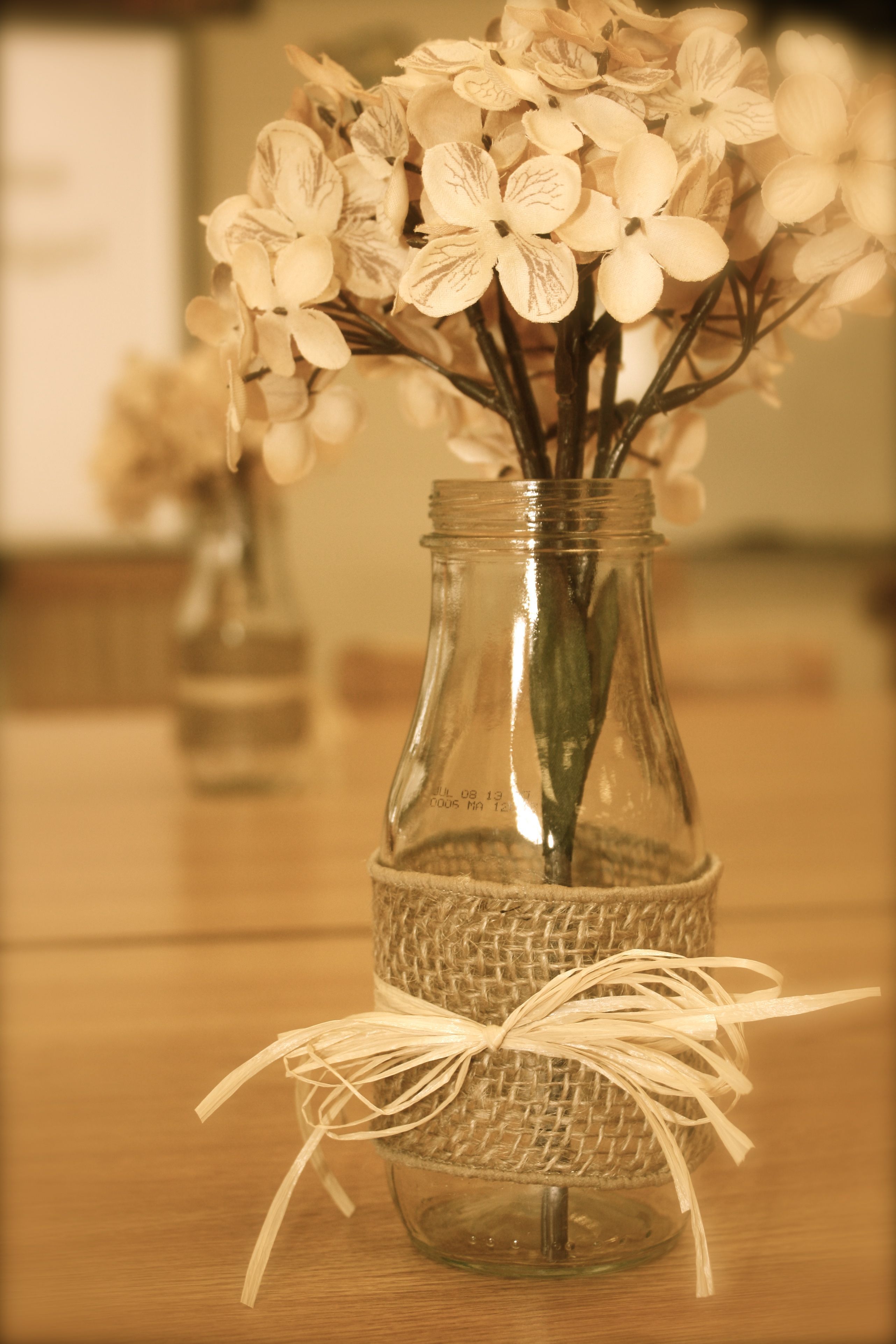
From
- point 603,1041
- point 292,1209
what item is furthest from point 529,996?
point 292,1209

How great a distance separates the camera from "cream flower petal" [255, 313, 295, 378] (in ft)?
1.36

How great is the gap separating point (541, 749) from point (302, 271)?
6.5 inches

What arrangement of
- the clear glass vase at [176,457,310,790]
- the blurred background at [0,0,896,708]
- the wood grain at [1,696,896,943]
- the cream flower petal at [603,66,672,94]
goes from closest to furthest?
the cream flower petal at [603,66,672,94], the wood grain at [1,696,896,943], the clear glass vase at [176,457,310,790], the blurred background at [0,0,896,708]

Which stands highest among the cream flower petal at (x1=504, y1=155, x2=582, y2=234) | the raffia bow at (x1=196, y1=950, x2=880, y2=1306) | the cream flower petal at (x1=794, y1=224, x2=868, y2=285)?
the cream flower petal at (x1=504, y1=155, x2=582, y2=234)

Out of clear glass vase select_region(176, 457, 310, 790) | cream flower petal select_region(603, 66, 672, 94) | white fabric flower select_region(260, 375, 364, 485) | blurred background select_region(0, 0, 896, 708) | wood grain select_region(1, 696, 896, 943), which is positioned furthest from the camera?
blurred background select_region(0, 0, 896, 708)

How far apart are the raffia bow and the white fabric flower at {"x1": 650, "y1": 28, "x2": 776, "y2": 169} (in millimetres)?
238

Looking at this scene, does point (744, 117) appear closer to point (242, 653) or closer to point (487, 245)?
point (487, 245)

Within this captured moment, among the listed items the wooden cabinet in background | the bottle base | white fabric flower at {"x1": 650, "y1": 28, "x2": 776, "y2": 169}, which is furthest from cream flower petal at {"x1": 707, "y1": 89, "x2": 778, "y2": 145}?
the wooden cabinet in background

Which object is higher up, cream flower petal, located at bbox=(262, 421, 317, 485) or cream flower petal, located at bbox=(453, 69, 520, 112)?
cream flower petal, located at bbox=(453, 69, 520, 112)

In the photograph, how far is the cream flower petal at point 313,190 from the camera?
403 mm

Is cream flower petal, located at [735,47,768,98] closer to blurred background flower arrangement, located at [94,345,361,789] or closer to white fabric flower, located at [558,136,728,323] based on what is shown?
white fabric flower, located at [558,136,728,323]

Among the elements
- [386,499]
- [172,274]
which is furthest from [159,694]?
[172,274]

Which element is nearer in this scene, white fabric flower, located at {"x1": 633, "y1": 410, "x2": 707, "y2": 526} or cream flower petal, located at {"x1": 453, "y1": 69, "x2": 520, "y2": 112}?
cream flower petal, located at {"x1": 453, "y1": 69, "x2": 520, "y2": 112}

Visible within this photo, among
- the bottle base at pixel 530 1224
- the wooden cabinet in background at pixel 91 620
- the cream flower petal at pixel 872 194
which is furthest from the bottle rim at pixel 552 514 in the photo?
the wooden cabinet in background at pixel 91 620
